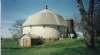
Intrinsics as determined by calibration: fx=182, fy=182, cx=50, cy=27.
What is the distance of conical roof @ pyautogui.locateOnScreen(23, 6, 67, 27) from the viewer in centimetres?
2323

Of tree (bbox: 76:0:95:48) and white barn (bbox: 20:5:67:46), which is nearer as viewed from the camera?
tree (bbox: 76:0:95:48)

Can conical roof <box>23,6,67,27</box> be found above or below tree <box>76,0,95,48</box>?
above

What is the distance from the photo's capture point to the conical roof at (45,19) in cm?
2323

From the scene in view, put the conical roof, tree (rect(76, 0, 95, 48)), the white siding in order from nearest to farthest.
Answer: tree (rect(76, 0, 95, 48)) < the white siding < the conical roof

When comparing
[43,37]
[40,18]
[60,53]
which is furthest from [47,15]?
[60,53]

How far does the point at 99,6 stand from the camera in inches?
396

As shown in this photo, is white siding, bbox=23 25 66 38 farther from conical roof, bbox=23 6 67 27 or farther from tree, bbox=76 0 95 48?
tree, bbox=76 0 95 48

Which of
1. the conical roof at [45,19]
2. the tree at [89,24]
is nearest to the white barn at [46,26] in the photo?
the conical roof at [45,19]

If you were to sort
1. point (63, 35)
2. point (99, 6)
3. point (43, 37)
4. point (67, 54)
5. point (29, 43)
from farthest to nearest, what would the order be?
point (63, 35), point (43, 37), point (29, 43), point (99, 6), point (67, 54)

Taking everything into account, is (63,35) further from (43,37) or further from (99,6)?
(99,6)

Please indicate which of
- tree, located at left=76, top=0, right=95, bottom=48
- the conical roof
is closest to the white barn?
the conical roof

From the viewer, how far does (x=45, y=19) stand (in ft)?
77.9

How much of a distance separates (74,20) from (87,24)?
2014cm

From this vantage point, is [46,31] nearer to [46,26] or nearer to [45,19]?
[46,26]
